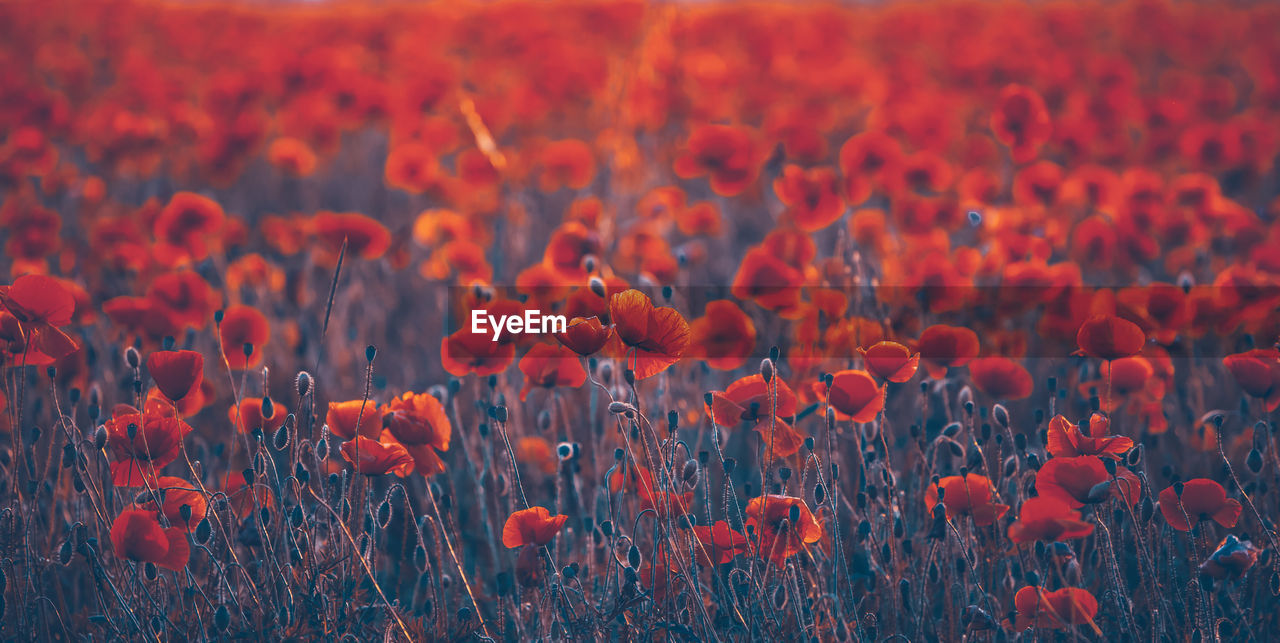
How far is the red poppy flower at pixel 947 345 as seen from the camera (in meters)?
1.96

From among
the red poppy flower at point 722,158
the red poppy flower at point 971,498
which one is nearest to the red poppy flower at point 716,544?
the red poppy flower at point 971,498

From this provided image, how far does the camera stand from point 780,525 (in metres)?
1.68

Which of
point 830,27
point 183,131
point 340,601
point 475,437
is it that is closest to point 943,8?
point 830,27

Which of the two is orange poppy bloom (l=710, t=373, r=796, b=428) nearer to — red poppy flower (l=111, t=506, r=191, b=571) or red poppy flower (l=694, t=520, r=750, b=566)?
red poppy flower (l=694, t=520, r=750, b=566)

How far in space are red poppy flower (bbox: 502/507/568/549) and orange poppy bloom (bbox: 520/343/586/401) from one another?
365mm

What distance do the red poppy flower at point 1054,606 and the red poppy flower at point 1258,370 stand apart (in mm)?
615

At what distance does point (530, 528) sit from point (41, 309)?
1.07 m

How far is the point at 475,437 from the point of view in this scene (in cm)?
252

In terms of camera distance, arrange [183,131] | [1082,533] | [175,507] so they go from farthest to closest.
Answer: [183,131], [175,507], [1082,533]

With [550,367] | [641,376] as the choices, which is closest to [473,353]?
[550,367]

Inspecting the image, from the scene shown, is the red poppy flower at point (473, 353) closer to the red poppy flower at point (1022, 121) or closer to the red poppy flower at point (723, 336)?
the red poppy flower at point (723, 336)

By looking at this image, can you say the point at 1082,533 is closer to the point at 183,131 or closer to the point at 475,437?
the point at 475,437

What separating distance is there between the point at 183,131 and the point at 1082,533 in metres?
5.01

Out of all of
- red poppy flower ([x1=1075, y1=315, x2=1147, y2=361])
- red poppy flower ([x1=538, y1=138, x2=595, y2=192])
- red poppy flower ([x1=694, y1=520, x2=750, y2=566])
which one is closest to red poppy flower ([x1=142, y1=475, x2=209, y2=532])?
red poppy flower ([x1=694, y1=520, x2=750, y2=566])
